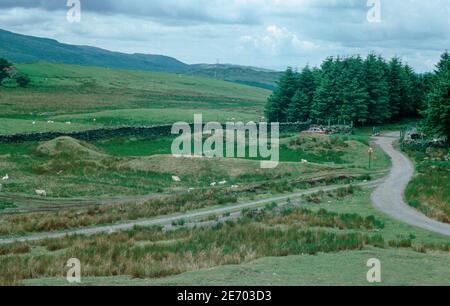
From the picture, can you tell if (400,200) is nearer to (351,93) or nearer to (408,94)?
(351,93)

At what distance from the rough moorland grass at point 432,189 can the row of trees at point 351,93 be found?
33092 mm

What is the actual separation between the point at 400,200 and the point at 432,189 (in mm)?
3563

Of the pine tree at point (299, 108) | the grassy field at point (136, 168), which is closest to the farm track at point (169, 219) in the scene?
the grassy field at point (136, 168)

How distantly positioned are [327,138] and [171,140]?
67.8 feet

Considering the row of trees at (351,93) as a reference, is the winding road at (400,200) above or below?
below

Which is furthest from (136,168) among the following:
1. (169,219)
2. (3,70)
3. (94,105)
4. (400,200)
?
(3,70)

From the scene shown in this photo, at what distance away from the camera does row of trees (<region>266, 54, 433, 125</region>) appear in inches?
3558

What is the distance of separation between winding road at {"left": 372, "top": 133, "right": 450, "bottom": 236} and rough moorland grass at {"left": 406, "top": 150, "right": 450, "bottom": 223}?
21.0 inches

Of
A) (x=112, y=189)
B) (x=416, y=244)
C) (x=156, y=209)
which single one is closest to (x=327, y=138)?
(x=112, y=189)

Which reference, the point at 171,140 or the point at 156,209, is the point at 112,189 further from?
the point at 171,140

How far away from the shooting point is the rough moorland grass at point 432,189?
33.0 metres

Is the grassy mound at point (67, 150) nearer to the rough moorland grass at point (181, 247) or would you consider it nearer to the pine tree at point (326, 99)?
the rough moorland grass at point (181, 247)

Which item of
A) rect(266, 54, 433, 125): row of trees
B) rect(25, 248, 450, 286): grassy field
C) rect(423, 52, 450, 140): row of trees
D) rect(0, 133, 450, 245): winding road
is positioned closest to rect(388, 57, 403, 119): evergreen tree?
rect(266, 54, 433, 125): row of trees

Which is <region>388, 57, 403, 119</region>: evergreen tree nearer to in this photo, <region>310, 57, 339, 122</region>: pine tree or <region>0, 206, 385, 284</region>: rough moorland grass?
<region>310, 57, 339, 122</region>: pine tree
